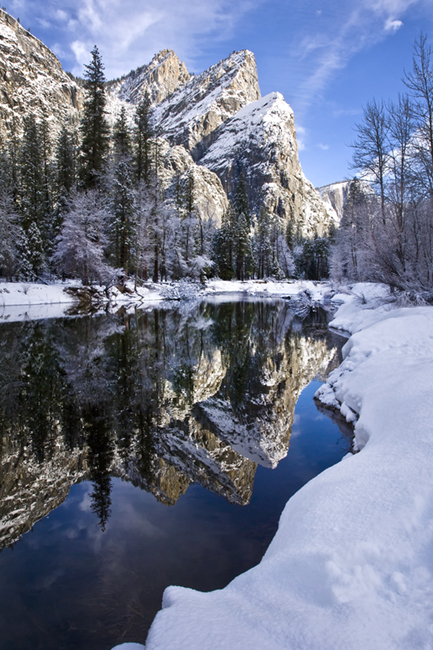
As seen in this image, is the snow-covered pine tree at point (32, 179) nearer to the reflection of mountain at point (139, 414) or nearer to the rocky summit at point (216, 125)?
the reflection of mountain at point (139, 414)

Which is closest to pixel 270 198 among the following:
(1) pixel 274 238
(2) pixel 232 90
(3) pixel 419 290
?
(1) pixel 274 238

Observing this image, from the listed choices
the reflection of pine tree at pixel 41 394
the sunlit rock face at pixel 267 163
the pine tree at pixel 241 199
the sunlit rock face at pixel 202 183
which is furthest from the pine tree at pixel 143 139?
the sunlit rock face at pixel 267 163

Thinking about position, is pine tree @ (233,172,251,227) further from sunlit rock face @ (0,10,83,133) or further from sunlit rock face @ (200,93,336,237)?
sunlit rock face @ (200,93,336,237)

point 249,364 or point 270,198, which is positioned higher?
point 270,198

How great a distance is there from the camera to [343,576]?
1933mm

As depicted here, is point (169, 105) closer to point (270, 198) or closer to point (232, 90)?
point (232, 90)

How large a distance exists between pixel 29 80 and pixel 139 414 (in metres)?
147

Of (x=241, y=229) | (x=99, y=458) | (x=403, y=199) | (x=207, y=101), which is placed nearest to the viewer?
(x=99, y=458)

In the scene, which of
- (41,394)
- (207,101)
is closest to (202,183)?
(207,101)

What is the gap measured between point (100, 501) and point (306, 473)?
9.10 feet

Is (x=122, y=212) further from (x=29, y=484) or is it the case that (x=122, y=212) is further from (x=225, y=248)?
(x=29, y=484)

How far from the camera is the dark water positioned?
268cm

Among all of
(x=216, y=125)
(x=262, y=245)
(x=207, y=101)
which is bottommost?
(x=262, y=245)

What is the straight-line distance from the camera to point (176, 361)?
1020cm
